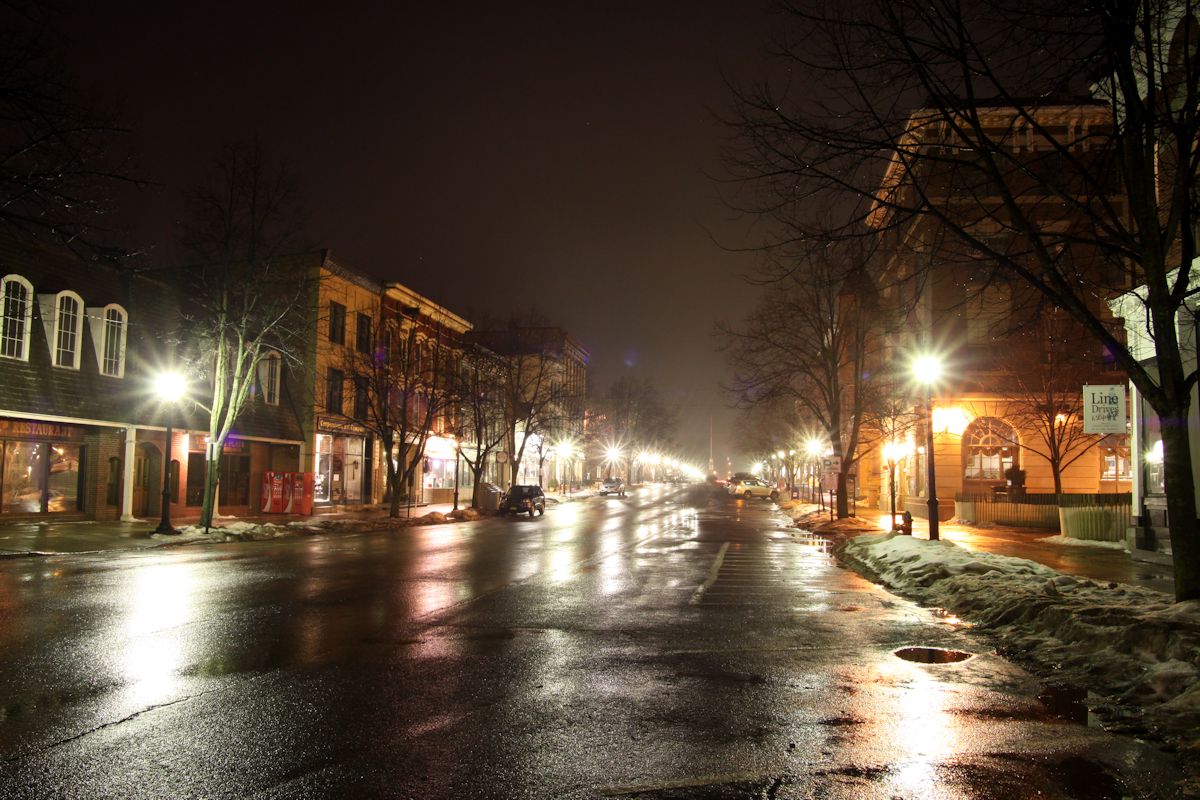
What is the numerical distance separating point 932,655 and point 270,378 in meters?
33.9

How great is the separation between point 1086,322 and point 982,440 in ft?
105

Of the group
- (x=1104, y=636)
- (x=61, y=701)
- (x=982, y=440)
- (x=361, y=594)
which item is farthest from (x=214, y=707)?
(x=982, y=440)

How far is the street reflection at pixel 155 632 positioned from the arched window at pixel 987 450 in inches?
1322

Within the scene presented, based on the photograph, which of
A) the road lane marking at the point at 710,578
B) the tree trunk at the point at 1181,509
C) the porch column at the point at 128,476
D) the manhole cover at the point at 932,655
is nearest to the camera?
the manhole cover at the point at 932,655

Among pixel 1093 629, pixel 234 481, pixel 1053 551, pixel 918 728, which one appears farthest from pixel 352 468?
pixel 918 728

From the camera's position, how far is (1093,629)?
878cm

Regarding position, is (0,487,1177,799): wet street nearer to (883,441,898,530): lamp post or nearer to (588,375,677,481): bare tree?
(883,441,898,530): lamp post

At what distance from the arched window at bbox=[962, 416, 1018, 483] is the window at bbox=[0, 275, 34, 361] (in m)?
36.3

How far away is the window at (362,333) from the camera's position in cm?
4362

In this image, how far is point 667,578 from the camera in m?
15.9

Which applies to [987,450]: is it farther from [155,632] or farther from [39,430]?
[39,430]

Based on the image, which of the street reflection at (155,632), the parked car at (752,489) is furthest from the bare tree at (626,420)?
the street reflection at (155,632)

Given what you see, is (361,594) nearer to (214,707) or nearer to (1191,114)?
(214,707)

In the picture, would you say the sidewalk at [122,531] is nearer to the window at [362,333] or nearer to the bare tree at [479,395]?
the bare tree at [479,395]
